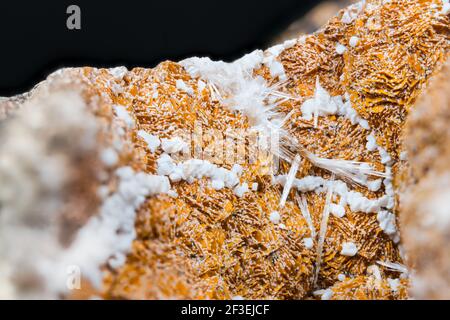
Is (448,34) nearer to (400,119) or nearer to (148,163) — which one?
(400,119)

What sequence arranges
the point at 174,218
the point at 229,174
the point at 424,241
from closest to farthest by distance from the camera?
the point at 424,241 → the point at 174,218 → the point at 229,174

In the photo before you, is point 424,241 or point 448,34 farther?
point 448,34

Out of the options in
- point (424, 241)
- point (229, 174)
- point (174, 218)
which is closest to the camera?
point (424, 241)

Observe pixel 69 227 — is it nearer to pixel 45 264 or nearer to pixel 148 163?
pixel 45 264
